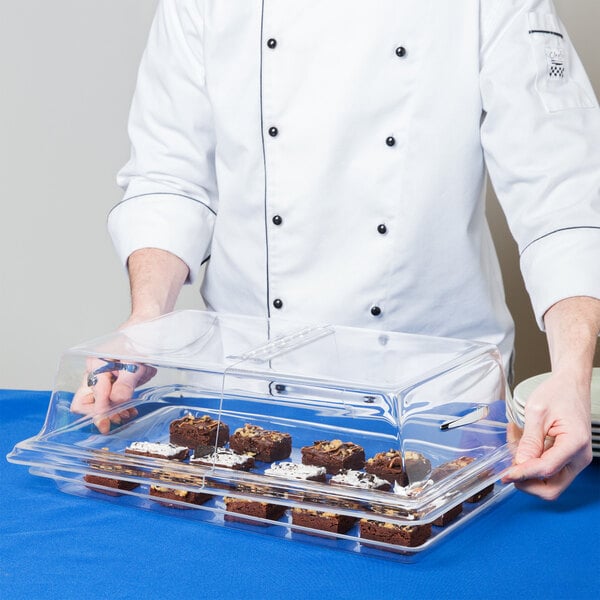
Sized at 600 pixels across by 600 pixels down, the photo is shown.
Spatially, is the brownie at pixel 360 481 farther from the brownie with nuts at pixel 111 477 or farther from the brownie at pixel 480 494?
the brownie with nuts at pixel 111 477

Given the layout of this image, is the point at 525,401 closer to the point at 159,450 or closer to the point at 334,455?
the point at 334,455

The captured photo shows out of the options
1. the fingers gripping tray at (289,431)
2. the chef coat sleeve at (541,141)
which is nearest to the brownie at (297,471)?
the fingers gripping tray at (289,431)

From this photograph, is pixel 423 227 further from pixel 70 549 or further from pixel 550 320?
pixel 70 549

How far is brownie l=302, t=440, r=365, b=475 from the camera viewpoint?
4.09ft

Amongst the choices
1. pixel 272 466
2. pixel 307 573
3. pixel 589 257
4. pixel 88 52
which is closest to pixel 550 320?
pixel 589 257

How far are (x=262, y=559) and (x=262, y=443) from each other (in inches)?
8.2

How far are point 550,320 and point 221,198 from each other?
2.39 feet

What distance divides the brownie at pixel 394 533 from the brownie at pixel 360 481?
0.05 m

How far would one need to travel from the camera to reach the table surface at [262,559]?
3.46 feet

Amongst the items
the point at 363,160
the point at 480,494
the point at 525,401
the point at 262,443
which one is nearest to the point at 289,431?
the point at 262,443

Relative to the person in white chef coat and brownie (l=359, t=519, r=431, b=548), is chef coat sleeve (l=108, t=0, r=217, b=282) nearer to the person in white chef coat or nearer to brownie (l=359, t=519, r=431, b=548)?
the person in white chef coat

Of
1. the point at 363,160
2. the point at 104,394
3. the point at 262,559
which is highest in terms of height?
the point at 363,160

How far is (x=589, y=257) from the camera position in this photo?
1507mm

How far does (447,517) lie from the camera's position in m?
1.20
